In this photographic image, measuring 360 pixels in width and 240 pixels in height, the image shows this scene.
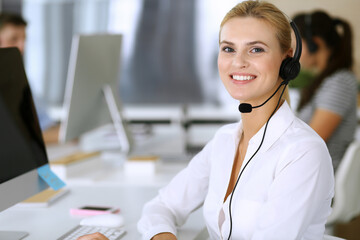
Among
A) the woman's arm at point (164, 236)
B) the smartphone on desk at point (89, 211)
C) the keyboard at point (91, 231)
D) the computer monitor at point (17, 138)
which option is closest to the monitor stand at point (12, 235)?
the computer monitor at point (17, 138)

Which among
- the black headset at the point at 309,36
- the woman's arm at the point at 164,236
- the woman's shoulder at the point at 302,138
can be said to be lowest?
the woman's arm at the point at 164,236

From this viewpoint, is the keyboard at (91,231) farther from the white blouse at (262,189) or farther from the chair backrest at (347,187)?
the chair backrest at (347,187)

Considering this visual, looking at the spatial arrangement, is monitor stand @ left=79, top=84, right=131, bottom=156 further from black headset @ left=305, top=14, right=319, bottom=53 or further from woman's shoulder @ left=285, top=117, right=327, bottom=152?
woman's shoulder @ left=285, top=117, right=327, bottom=152

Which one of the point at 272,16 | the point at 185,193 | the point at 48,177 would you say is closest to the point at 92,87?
the point at 48,177

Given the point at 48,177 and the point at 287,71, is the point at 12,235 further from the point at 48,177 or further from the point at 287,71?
the point at 287,71

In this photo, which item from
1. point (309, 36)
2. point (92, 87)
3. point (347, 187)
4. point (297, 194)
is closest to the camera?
point (297, 194)

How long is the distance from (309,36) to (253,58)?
4.59ft

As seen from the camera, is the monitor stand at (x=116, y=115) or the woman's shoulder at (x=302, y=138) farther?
the monitor stand at (x=116, y=115)

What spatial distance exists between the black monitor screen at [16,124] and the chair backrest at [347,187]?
59.2 inches

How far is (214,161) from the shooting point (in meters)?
1.51

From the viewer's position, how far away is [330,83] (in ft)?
8.68

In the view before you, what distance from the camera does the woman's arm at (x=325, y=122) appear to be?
2.59 meters

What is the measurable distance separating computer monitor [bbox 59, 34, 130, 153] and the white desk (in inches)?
16.8

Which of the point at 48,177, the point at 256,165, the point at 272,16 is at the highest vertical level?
the point at 272,16
